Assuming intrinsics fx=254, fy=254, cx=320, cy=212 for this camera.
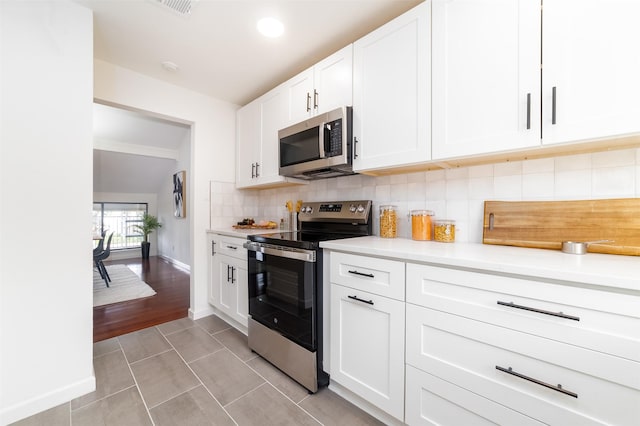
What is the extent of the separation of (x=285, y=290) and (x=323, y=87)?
1.48 metres

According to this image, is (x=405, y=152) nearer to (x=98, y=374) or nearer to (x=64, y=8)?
(x=64, y=8)

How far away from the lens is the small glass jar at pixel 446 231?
1520 mm

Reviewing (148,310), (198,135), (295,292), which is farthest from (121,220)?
(295,292)

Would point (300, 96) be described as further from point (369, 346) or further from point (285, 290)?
point (369, 346)

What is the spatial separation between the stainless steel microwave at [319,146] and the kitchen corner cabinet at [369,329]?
0.67 metres

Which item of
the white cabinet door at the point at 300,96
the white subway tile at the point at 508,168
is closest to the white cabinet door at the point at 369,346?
the white subway tile at the point at 508,168

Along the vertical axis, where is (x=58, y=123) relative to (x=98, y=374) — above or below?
above

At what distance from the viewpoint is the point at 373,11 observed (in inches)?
62.6

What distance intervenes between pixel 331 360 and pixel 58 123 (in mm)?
2115

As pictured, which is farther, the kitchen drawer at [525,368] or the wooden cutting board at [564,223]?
the wooden cutting board at [564,223]

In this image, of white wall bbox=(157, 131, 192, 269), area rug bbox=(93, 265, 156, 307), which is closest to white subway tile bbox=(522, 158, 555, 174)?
area rug bbox=(93, 265, 156, 307)

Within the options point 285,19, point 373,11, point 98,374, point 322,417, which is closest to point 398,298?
point 322,417

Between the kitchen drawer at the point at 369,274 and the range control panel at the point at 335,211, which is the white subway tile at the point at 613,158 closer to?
the kitchen drawer at the point at 369,274

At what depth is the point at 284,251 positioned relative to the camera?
167cm
